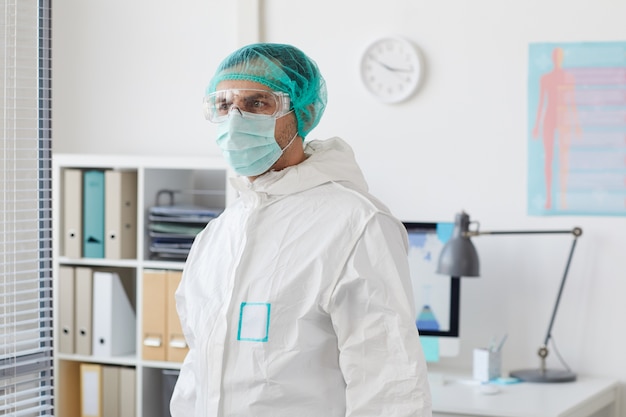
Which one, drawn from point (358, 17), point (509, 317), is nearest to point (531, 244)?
point (509, 317)

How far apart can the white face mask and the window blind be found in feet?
4.10

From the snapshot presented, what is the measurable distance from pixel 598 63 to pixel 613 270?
0.66 meters

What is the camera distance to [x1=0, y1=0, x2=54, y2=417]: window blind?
283cm

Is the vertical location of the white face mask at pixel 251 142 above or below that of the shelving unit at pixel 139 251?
above

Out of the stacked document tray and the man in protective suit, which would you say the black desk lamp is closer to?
the stacked document tray

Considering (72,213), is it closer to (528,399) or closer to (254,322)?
(528,399)

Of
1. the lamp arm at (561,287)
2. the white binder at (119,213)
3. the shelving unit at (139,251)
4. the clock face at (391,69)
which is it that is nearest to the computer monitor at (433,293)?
the lamp arm at (561,287)

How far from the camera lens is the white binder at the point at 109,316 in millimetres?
3393

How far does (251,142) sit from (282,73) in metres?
0.14

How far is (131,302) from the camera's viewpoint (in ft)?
12.1

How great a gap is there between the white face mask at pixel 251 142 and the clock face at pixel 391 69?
152cm

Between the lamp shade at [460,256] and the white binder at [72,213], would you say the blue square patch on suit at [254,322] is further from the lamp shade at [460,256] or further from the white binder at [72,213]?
the white binder at [72,213]

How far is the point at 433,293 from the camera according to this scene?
3.09 metres

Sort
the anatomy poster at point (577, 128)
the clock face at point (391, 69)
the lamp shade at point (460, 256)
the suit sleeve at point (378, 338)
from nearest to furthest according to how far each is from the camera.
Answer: the suit sleeve at point (378, 338)
the lamp shade at point (460, 256)
the anatomy poster at point (577, 128)
the clock face at point (391, 69)
